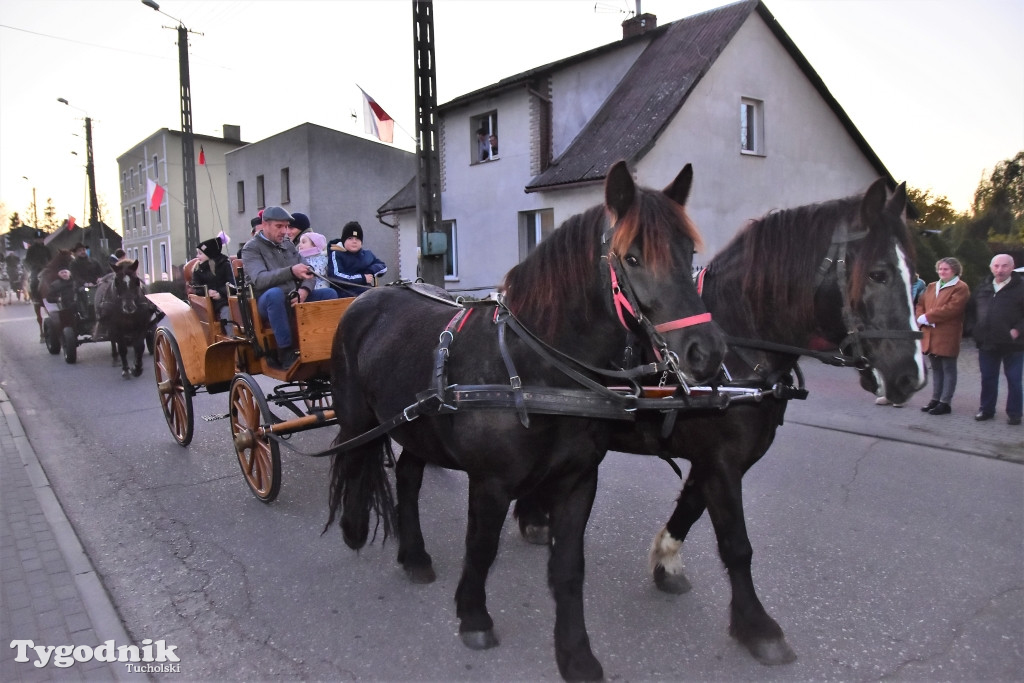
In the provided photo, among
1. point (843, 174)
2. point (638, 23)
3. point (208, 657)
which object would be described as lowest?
point (208, 657)

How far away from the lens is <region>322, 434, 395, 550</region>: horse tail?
3.79 m

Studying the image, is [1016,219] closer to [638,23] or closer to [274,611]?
[638,23]

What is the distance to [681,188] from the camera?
263cm

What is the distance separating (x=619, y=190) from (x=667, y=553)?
196cm

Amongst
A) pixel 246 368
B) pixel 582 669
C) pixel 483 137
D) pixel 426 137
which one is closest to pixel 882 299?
pixel 582 669

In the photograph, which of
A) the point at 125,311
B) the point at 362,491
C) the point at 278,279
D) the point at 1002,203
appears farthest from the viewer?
the point at 1002,203

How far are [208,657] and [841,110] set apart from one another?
18.9 metres

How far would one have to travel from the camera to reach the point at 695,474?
→ 3074 millimetres

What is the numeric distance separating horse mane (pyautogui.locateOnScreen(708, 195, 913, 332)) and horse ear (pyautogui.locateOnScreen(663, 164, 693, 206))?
2.00ft

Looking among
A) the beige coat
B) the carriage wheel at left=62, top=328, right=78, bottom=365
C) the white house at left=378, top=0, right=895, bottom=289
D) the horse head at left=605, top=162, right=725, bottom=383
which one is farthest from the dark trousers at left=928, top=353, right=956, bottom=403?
the carriage wheel at left=62, top=328, right=78, bottom=365

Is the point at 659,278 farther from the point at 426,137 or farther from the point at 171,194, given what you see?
the point at 171,194

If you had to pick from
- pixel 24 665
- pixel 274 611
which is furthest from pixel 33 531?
pixel 274 611

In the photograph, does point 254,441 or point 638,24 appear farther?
point 638,24

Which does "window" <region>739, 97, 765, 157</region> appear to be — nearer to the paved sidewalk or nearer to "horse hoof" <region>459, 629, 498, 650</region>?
"horse hoof" <region>459, 629, 498, 650</region>
